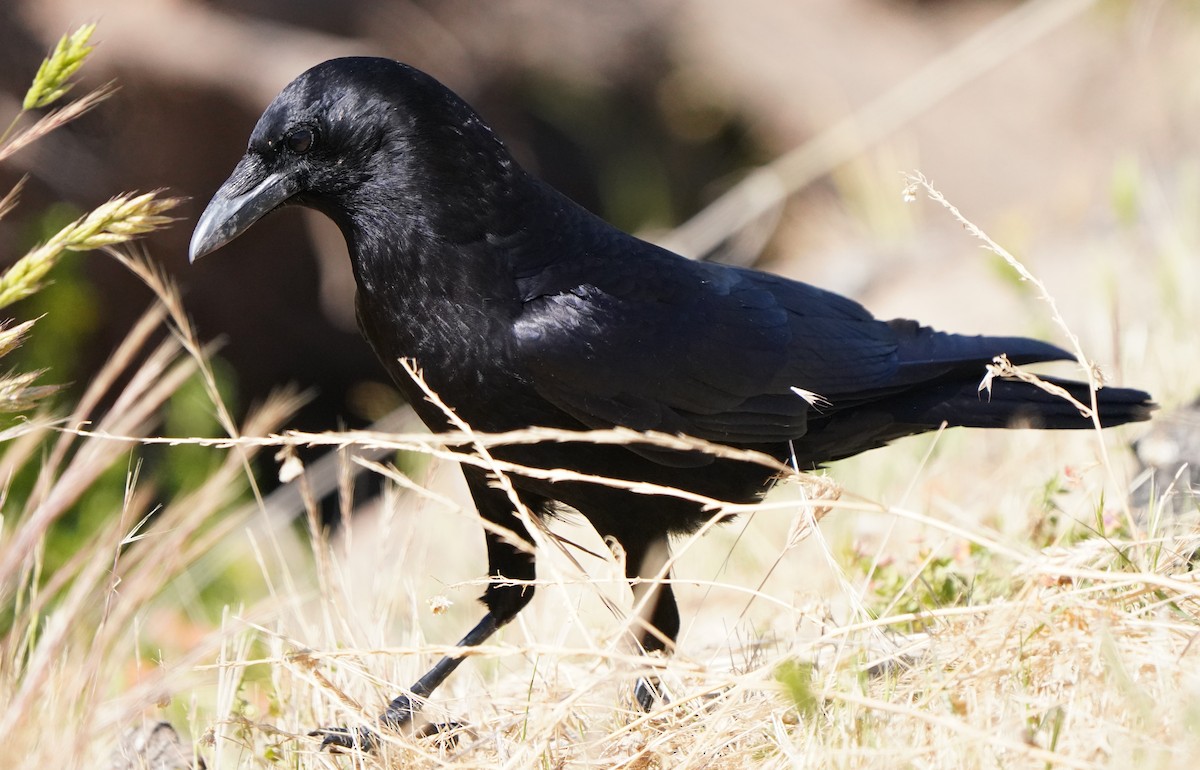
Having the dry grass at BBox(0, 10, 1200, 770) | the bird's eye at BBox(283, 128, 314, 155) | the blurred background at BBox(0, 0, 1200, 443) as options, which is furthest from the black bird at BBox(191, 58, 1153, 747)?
the blurred background at BBox(0, 0, 1200, 443)

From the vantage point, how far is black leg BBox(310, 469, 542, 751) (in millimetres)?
2297

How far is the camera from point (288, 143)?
2523mm

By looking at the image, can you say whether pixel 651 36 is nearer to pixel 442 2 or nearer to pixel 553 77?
pixel 553 77

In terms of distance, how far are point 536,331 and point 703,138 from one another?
570cm

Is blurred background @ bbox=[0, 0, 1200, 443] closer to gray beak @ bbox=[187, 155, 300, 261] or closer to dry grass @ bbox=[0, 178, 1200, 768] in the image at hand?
dry grass @ bbox=[0, 178, 1200, 768]

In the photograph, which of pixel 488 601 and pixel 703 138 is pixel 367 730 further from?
pixel 703 138

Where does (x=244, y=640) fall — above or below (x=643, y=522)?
below

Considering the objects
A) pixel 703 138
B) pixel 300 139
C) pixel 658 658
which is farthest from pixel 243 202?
pixel 703 138

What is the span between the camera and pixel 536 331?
2426mm

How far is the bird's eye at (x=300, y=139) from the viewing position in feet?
8.21

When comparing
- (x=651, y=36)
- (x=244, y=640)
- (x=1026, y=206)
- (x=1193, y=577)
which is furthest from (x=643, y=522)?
(x=1026, y=206)

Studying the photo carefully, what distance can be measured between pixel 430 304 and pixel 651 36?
5.62 m

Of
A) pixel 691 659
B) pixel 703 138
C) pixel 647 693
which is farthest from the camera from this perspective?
pixel 703 138

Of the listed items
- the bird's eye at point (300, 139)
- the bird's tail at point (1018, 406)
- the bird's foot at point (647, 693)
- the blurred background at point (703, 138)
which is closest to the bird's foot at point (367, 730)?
the bird's foot at point (647, 693)
